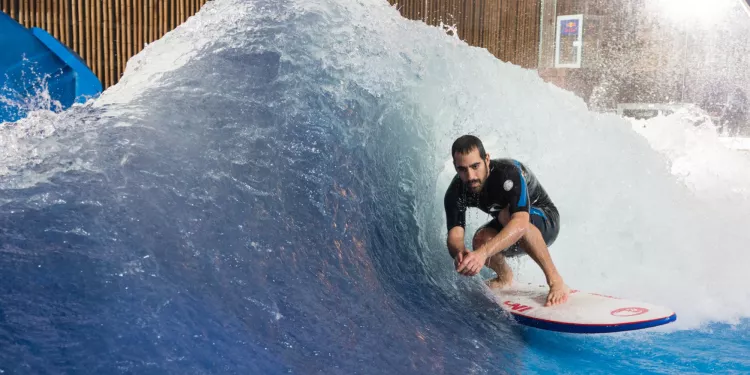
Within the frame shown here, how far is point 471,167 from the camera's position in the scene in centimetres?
248

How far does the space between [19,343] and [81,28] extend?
6.27 meters

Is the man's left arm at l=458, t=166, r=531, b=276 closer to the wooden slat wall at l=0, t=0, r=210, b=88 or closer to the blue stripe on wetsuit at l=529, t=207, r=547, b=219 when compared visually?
the blue stripe on wetsuit at l=529, t=207, r=547, b=219

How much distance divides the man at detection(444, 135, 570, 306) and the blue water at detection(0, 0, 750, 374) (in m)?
0.22

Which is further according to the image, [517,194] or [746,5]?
[746,5]

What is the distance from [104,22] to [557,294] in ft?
20.2

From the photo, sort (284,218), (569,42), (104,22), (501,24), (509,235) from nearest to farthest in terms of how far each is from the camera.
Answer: (284,218), (509,235), (104,22), (569,42), (501,24)

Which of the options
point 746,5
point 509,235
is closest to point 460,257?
point 509,235

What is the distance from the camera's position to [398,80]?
318 cm

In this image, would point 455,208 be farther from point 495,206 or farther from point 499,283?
point 499,283

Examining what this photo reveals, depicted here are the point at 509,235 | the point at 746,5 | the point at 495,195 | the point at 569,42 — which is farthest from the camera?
the point at 569,42

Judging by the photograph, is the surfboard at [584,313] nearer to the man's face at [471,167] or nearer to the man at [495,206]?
the man at [495,206]

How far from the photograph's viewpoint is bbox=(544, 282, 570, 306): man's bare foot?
2484 millimetres

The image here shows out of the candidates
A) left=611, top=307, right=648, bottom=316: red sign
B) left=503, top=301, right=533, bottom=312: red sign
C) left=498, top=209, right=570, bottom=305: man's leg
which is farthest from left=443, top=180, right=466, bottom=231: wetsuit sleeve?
left=611, top=307, right=648, bottom=316: red sign

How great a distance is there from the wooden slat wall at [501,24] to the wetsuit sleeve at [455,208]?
676 cm
